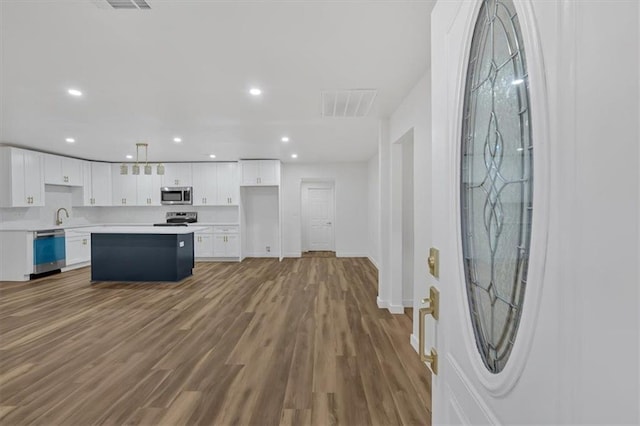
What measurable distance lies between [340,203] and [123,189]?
5.60 m

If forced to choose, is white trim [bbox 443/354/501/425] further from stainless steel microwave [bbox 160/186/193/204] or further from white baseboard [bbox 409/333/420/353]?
stainless steel microwave [bbox 160/186/193/204]

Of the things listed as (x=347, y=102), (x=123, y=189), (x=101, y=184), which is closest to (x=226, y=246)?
(x=123, y=189)

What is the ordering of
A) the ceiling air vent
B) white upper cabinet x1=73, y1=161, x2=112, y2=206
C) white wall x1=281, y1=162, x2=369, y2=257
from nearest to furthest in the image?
the ceiling air vent, white upper cabinet x1=73, y1=161, x2=112, y2=206, white wall x1=281, y1=162, x2=369, y2=257

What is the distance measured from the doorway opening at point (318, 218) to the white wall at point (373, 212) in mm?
1267

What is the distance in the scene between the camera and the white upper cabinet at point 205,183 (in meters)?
7.43

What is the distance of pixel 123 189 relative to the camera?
7.42m

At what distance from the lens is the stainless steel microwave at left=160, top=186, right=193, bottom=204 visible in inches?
289

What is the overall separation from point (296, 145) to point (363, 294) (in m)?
2.98

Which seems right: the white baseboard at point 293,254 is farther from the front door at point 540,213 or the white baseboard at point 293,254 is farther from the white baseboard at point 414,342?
the front door at point 540,213

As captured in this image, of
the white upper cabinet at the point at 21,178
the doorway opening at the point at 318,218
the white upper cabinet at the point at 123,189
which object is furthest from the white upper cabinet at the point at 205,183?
the white upper cabinet at the point at 21,178

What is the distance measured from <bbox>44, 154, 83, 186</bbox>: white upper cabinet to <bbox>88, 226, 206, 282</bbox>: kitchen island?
1.98 metres

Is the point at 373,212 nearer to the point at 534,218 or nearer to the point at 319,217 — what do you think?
the point at 319,217

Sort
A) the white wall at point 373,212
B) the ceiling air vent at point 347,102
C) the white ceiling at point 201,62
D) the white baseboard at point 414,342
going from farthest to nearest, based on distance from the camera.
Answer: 1. the white wall at point 373,212
2. the ceiling air vent at point 347,102
3. the white baseboard at point 414,342
4. the white ceiling at point 201,62

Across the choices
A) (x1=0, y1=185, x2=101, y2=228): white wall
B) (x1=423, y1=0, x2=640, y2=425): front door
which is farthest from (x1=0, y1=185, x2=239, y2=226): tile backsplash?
(x1=423, y1=0, x2=640, y2=425): front door
